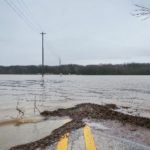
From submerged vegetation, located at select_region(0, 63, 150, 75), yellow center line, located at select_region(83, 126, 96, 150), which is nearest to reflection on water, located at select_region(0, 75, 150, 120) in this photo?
yellow center line, located at select_region(83, 126, 96, 150)

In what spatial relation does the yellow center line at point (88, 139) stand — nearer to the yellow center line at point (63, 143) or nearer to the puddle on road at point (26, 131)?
the yellow center line at point (63, 143)

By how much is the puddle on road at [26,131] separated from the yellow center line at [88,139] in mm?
1771

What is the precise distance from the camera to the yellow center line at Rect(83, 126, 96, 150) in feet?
24.9

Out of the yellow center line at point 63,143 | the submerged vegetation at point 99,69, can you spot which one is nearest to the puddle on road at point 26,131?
the yellow center line at point 63,143

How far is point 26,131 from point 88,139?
400 centimetres

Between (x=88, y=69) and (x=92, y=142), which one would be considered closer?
(x=92, y=142)

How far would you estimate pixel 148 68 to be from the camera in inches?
6270

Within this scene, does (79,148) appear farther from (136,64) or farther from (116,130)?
(136,64)

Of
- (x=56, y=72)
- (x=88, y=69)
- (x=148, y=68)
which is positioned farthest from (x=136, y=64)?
(x=56, y=72)

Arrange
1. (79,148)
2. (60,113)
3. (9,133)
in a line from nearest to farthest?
(79,148) < (9,133) < (60,113)

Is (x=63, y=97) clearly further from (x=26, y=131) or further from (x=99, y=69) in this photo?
(x=99, y=69)

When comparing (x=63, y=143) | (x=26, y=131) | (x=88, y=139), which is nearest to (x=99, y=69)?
(x=26, y=131)

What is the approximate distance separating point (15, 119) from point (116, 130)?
6.50 metres

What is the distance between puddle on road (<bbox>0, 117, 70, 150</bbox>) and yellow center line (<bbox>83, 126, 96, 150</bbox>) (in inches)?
69.7
